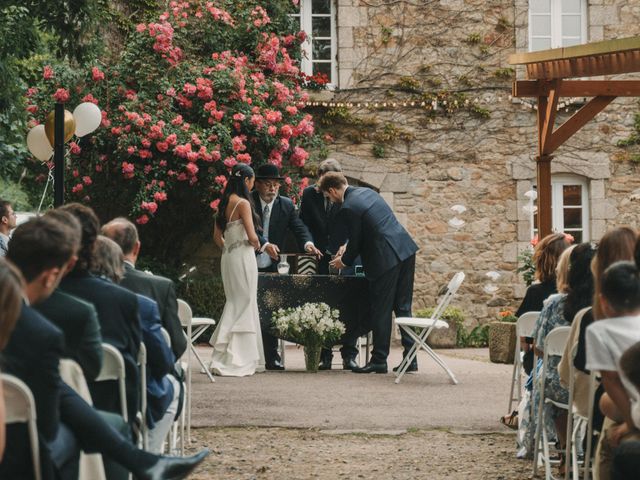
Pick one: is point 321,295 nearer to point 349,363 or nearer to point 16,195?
point 349,363

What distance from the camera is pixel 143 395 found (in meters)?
4.63

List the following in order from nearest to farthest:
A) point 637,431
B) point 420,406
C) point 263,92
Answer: point 637,431, point 420,406, point 263,92

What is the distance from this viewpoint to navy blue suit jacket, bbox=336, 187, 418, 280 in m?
9.73

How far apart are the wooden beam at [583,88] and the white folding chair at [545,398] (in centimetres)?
527

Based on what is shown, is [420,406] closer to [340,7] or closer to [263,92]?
[263,92]

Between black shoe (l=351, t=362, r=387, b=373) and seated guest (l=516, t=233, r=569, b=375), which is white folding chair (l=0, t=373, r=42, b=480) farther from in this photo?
black shoe (l=351, t=362, r=387, b=373)

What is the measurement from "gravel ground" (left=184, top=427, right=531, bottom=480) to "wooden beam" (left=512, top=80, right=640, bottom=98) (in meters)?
4.53

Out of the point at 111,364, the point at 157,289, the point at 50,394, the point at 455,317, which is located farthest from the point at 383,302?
the point at 50,394

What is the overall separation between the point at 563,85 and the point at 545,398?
5.88 m

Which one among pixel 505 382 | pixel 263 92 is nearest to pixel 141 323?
pixel 505 382

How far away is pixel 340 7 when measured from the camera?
1498 centimetres

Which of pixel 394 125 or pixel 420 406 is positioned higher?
pixel 394 125

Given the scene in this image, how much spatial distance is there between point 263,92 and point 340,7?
1.76 m

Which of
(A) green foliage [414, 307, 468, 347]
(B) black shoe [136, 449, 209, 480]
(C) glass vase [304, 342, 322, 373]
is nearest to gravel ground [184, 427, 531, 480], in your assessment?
(B) black shoe [136, 449, 209, 480]
